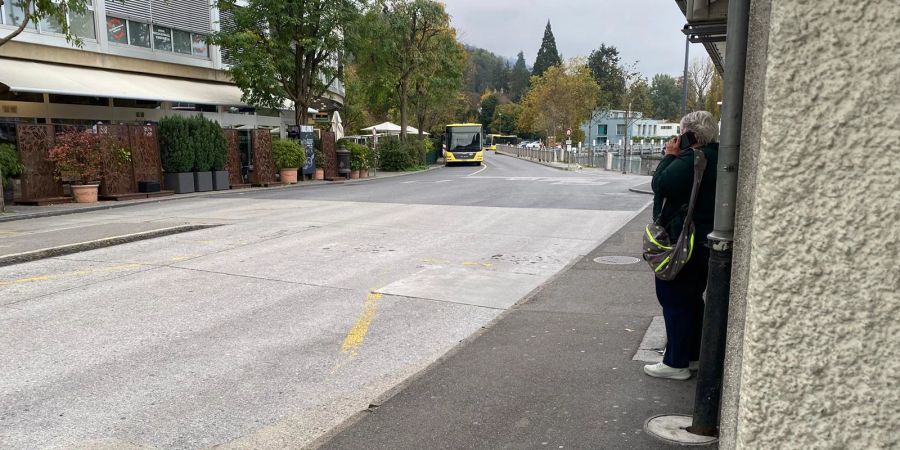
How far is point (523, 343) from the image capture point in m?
5.23

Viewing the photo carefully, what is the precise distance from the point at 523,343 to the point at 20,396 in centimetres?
362

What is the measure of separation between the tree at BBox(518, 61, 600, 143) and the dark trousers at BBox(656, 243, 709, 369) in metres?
59.9

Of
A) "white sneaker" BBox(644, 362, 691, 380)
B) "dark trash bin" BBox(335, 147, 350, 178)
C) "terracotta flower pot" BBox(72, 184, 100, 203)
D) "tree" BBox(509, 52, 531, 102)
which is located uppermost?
"tree" BBox(509, 52, 531, 102)

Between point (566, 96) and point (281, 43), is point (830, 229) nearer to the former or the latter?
point (281, 43)

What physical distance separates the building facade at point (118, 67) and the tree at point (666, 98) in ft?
342

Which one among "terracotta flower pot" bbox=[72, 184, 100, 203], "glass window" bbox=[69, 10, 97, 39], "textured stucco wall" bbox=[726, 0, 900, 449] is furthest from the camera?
"glass window" bbox=[69, 10, 97, 39]

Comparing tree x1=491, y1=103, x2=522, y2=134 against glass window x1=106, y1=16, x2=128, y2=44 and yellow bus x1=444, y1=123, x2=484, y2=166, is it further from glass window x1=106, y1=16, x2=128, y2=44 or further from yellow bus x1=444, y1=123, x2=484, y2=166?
glass window x1=106, y1=16, x2=128, y2=44

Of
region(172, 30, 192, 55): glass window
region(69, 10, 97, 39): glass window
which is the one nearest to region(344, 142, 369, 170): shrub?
region(172, 30, 192, 55): glass window

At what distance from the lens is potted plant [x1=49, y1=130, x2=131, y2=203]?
17.1 metres

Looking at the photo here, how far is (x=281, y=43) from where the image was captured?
27.0 metres

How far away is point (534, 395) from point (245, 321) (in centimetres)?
322

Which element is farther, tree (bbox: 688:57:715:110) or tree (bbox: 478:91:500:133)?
tree (bbox: 478:91:500:133)

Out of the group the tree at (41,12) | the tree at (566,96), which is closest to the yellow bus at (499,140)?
the tree at (566,96)

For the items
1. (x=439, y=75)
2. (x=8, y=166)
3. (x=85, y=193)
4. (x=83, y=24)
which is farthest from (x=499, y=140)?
(x=8, y=166)
